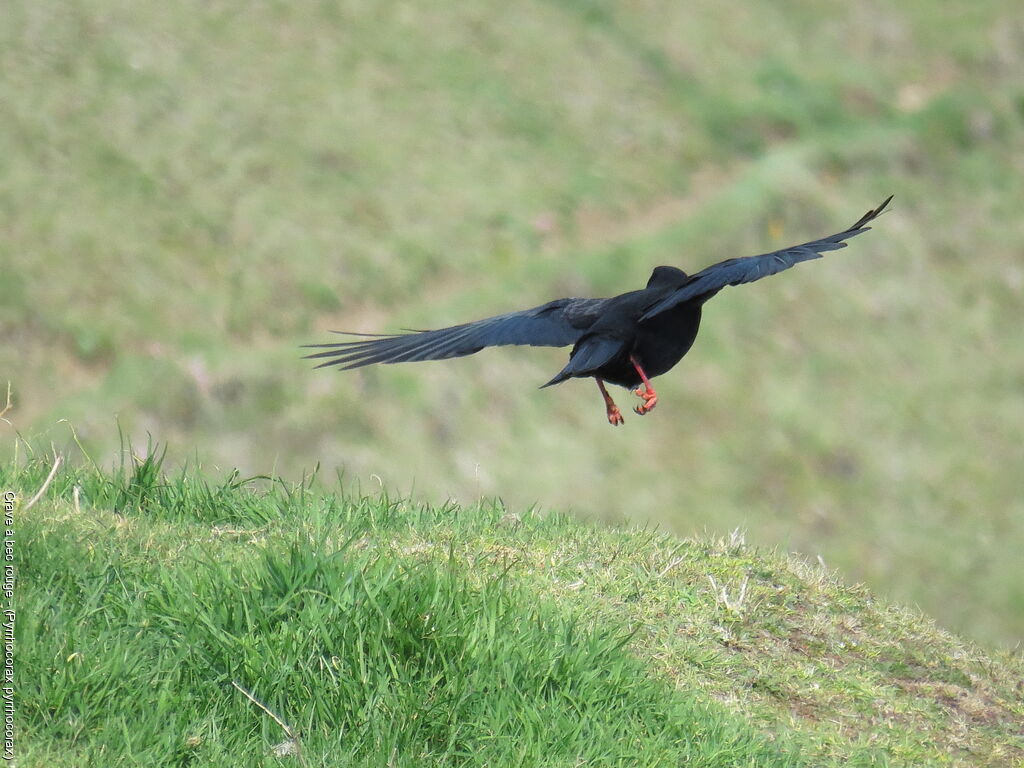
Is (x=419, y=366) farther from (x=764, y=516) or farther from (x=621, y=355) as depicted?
(x=621, y=355)

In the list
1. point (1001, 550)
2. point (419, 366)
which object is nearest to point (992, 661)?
point (419, 366)

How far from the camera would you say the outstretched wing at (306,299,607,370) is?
636 cm

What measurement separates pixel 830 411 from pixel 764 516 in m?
3.12

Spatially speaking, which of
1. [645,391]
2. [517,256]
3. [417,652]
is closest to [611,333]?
[645,391]

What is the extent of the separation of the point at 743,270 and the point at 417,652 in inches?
108

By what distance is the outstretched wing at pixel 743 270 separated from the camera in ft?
20.0

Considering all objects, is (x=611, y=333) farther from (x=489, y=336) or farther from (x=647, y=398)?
(x=489, y=336)

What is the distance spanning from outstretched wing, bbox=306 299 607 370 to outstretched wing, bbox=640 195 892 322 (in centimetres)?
81

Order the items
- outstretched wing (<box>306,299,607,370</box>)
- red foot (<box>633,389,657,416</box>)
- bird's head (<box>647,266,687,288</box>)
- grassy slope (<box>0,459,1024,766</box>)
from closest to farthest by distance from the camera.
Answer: grassy slope (<box>0,459,1024,766</box>) → outstretched wing (<box>306,299,607,370</box>) → red foot (<box>633,389,657,416</box>) → bird's head (<box>647,266,687,288</box>)

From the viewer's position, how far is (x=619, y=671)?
15.3 ft

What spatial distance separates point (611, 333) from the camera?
22.8 feet

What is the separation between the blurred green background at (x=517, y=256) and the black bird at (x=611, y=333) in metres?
10.6

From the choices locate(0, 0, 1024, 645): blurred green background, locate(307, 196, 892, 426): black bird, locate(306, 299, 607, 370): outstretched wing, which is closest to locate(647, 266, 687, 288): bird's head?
locate(307, 196, 892, 426): black bird

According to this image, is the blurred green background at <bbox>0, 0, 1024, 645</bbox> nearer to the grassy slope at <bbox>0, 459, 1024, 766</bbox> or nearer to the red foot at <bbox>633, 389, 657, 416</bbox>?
the red foot at <bbox>633, 389, 657, 416</bbox>
